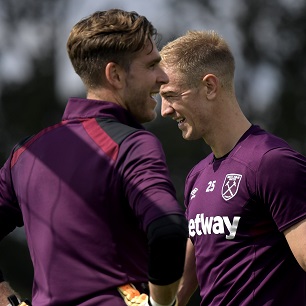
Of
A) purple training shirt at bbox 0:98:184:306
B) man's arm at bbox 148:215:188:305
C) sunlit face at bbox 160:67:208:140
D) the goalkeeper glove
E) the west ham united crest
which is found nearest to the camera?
man's arm at bbox 148:215:188:305

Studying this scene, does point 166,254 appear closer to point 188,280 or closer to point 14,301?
point 14,301

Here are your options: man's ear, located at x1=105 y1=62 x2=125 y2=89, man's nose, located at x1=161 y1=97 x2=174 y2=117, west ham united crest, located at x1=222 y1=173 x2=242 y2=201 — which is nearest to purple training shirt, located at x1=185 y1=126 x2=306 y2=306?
west ham united crest, located at x1=222 y1=173 x2=242 y2=201

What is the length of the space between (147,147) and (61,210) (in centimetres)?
41

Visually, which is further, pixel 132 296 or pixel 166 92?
pixel 166 92

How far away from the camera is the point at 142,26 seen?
4.27 m

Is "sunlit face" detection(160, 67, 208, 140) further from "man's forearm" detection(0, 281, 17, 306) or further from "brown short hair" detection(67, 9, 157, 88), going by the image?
"man's forearm" detection(0, 281, 17, 306)

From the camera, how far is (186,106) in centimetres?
574

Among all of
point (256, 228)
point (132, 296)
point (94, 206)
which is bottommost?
point (256, 228)

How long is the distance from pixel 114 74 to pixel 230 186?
4.09ft

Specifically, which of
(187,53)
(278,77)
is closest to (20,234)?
(278,77)

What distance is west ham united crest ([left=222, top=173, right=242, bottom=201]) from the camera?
526cm

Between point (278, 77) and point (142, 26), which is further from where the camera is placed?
point (278, 77)

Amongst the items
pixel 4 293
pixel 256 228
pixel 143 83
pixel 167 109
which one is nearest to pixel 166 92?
pixel 167 109

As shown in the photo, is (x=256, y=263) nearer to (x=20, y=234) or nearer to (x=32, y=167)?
(x=32, y=167)
